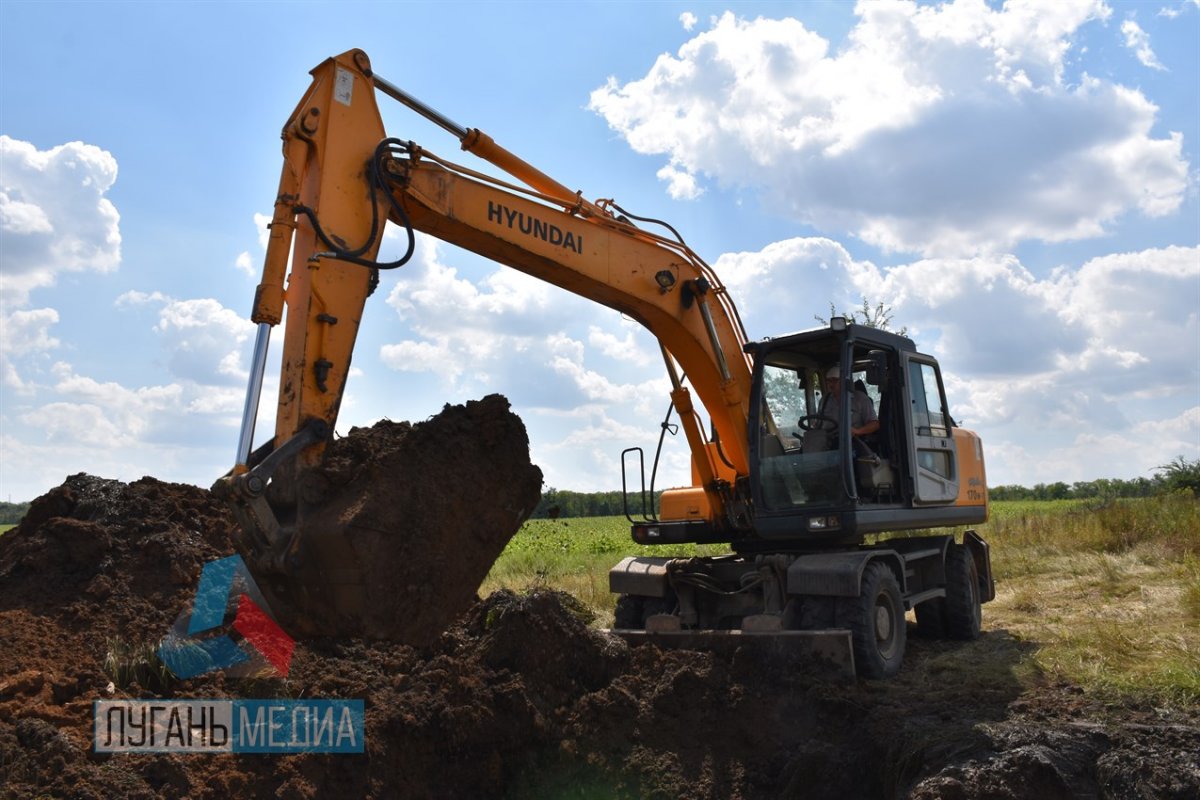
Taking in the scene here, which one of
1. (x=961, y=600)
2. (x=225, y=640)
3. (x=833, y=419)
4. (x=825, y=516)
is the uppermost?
(x=833, y=419)

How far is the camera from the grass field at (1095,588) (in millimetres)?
7277

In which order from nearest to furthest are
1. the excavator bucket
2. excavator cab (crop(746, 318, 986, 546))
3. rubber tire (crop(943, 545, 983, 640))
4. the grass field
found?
the excavator bucket < the grass field < excavator cab (crop(746, 318, 986, 546)) < rubber tire (crop(943, 545, 983, 640))

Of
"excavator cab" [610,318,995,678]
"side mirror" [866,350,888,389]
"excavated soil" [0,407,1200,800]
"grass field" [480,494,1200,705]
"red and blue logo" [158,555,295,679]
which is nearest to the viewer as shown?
"excavated soil" [0,407,1200,800]

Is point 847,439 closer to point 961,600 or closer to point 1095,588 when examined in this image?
point 961,600

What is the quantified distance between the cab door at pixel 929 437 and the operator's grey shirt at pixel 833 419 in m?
0.53

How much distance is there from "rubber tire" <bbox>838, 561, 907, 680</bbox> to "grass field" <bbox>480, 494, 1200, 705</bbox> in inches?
38.6

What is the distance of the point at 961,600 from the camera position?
984 centimetres

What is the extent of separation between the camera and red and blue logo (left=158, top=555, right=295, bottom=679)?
20.4 feet

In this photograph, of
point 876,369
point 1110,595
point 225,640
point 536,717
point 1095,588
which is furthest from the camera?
point 1095,588

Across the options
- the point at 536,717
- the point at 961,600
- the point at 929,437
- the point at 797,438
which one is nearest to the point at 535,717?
the point at 536,717

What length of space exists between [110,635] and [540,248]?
12.9 feet

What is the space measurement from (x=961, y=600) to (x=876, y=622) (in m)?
2.64

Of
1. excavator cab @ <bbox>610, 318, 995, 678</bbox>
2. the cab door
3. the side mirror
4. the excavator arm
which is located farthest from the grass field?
the excavator arm

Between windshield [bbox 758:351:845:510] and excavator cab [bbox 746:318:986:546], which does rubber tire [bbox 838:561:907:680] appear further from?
windshield [bbox 758:351:845:510]
